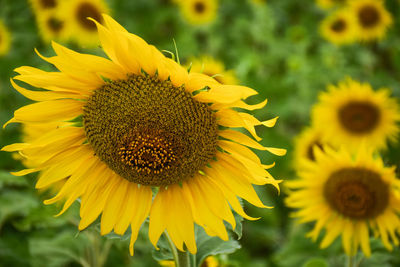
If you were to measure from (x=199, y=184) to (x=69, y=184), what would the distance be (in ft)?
1.24

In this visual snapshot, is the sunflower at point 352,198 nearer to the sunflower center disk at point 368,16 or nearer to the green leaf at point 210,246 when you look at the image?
the green leaf at point 210,246

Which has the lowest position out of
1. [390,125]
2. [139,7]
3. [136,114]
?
[136,114]

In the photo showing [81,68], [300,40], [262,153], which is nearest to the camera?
[81,68]

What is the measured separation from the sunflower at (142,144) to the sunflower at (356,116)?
1852 mm

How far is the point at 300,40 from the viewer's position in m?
3.78

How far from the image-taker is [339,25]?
4125mm

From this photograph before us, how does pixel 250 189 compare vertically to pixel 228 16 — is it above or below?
below

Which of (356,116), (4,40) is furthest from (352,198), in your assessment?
(4,40)

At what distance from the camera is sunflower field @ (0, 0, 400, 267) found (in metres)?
1.13

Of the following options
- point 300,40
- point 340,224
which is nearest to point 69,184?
point 340,224

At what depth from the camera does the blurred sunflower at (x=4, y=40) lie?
4.02m

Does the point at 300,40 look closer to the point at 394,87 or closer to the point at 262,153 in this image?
the point at 394,87

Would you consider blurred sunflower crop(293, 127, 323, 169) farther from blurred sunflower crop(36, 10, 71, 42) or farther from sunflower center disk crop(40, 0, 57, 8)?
sunflower center disk crop(40, 0, 57, 8)

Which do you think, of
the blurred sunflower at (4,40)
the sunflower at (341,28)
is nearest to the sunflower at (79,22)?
the blurred sunflower at (4,40)
